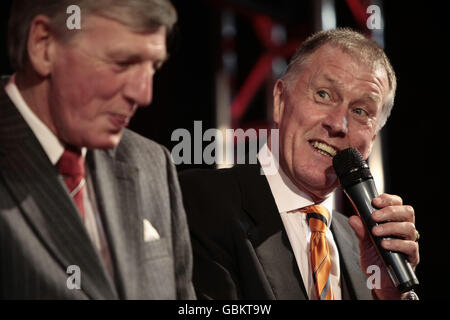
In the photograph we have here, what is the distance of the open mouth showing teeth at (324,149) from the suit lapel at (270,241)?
14cm

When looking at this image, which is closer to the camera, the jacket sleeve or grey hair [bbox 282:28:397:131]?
the jacket sleeve

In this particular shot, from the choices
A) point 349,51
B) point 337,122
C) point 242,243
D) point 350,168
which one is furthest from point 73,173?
point 349,51

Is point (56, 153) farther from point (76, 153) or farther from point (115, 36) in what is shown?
point (115, 36)

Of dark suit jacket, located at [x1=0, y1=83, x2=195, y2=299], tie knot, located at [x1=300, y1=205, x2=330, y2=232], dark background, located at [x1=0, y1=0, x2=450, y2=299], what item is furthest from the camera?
dark background, located at [x1=0, y1=0, x2=450, y2=299]

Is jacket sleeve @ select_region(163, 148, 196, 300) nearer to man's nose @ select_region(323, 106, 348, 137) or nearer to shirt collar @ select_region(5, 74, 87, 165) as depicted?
shirt collar @ select_region(5, 74, 87, 165)

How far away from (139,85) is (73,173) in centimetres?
18

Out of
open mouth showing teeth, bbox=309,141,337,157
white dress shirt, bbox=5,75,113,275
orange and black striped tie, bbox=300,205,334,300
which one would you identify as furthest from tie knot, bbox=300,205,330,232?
white dress shirt, bbox=5,75,113,275

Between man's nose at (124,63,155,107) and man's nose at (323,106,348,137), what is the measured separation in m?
0.52

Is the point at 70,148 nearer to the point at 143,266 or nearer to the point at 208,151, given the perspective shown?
the point at 143,266

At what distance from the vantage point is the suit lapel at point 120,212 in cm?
92

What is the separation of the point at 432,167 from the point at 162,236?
1151mm

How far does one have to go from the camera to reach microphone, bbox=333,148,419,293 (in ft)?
3.39

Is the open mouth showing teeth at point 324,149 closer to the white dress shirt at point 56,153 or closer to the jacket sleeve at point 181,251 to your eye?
the jacket sleeve at point 181,251

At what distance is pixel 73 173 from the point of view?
3.05 ft
